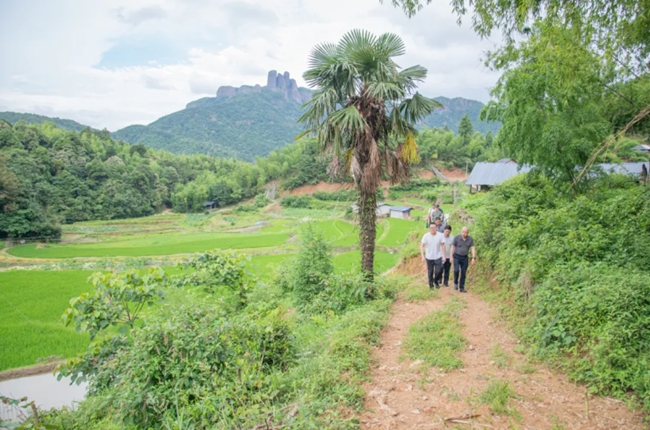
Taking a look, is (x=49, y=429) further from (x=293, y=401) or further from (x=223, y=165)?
(x=223, y=165)

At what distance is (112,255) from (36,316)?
53.1 feet

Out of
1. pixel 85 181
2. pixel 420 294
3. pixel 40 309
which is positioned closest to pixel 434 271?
pixel 420 294

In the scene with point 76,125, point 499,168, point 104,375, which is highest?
point 76,125

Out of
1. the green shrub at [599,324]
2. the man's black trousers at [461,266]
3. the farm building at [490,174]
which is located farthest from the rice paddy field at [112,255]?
the farm building at [490,174]

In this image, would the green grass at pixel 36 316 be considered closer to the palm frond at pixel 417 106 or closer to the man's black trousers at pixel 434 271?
the man's black trousers at pixel 434 271

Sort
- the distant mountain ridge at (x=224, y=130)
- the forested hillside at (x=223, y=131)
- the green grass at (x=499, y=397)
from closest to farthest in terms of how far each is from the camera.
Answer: the green grass at (x=499, y=397) < the distant mountain ridge at (x=224, y=130) < the forested hillside at (x=223, y=131)

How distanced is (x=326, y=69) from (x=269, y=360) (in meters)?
5.71

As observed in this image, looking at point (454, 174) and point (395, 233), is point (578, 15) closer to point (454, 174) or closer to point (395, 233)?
point (395, 233)

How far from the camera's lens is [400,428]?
3.47 m

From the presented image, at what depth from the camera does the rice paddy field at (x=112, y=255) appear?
1236 centimetres

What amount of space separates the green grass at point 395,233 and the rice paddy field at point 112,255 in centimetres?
7

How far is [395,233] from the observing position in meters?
29.1

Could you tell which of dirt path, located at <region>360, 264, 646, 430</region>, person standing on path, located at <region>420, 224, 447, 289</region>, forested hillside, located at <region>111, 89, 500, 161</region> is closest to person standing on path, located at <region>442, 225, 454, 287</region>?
person standing on path, located at <region>420, 224, 447, 289</region>

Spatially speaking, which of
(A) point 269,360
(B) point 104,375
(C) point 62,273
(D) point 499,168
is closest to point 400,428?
(A) point 269,360
